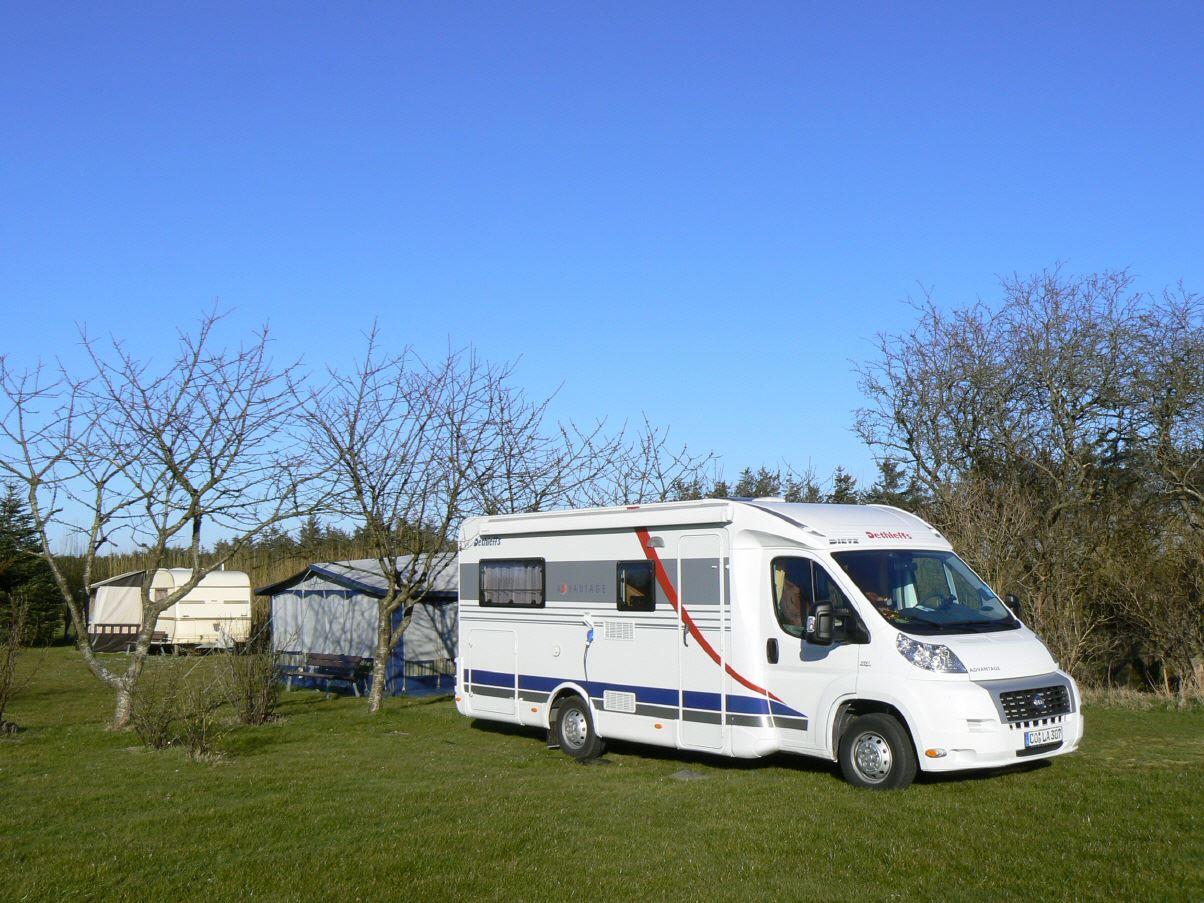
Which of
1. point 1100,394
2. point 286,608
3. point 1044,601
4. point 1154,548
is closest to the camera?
point 1044,601

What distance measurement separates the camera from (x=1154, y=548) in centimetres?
2039

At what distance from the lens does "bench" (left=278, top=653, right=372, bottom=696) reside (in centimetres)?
2341

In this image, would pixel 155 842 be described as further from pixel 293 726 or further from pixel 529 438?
pixel 529 438

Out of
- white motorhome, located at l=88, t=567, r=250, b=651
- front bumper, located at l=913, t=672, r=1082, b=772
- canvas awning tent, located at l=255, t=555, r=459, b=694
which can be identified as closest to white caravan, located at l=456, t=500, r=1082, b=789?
front bumper, located at l=913, t=672, r=1082, b=772

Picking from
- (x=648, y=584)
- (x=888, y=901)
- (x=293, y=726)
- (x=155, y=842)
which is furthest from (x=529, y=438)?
(x=888, y=901)

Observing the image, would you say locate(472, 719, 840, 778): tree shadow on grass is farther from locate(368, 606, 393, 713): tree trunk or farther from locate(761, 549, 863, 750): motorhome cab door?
locate(368, 606, 393, 713): tree trunk

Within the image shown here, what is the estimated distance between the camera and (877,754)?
10.0 meters

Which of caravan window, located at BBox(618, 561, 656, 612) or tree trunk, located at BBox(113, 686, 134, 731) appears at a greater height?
caravan window, located at BBox(618, 561, 656, 612)

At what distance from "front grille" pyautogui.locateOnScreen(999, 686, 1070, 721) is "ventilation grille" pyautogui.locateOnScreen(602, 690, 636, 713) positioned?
4.22 meters

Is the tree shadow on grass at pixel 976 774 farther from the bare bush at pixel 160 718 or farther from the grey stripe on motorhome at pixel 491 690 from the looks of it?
the bare bush at pixel 160 718

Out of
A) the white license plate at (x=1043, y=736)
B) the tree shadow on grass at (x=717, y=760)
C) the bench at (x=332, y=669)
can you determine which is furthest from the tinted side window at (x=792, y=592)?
the bench at (x=332, y=669)

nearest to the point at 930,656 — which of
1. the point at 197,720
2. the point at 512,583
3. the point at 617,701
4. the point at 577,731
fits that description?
the point at 617,701

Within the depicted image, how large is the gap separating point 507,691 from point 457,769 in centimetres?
192

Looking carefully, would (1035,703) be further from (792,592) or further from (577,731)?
(577,731)
